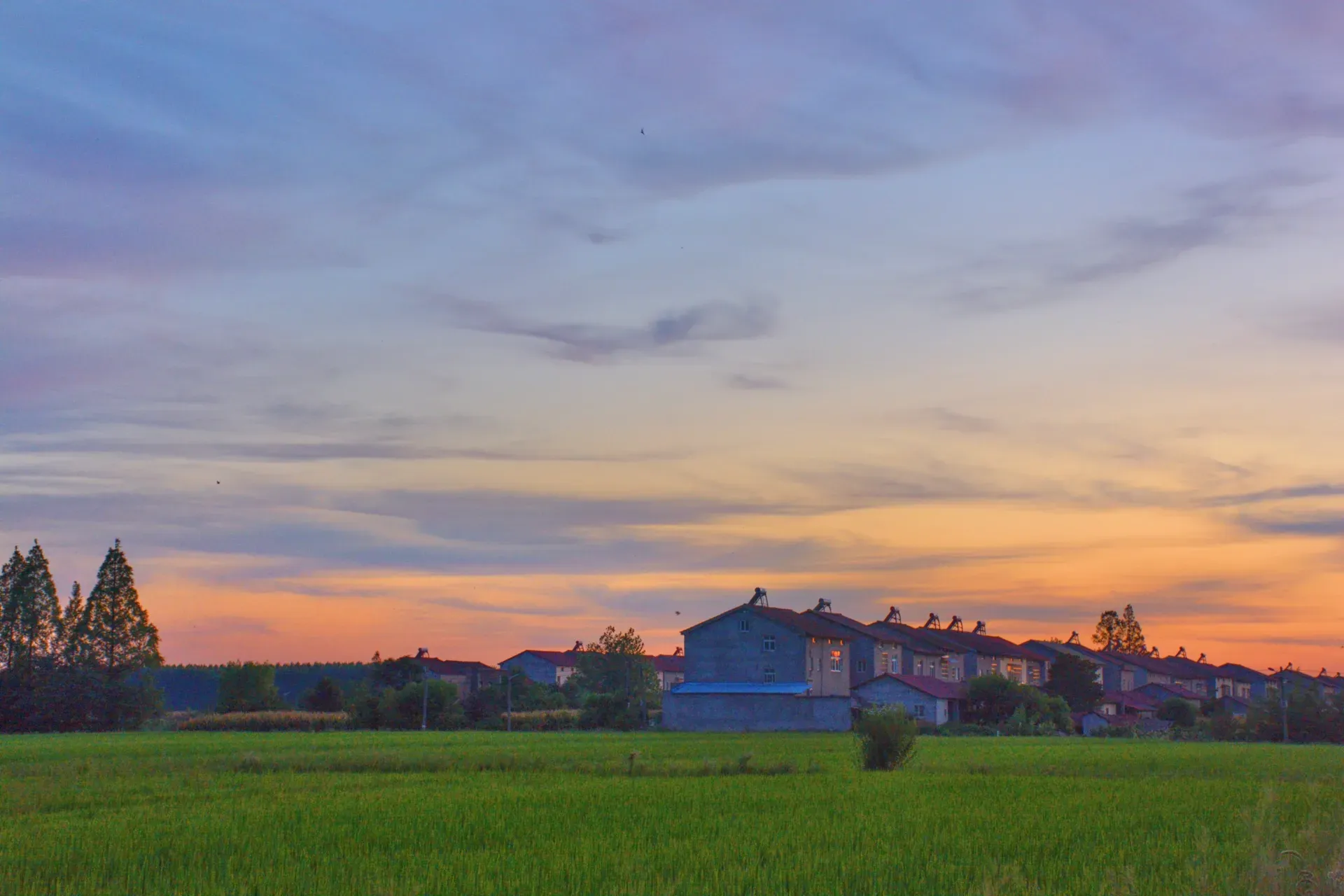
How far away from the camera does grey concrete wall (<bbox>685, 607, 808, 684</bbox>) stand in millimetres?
86438

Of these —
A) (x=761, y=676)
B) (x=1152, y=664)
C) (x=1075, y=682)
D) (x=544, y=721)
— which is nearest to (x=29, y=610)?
(x=544, y=721)

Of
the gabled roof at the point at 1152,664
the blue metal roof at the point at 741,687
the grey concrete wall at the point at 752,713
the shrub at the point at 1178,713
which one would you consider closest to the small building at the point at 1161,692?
the gabled roof at the point at 1152,664

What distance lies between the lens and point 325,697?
104m

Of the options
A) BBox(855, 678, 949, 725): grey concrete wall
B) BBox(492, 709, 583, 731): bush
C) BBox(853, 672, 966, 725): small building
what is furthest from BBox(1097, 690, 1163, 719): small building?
BBox(492, 709, 583, 731): bush

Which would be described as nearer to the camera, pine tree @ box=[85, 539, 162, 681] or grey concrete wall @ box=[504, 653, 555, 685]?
pine tree @ box=[85, 539, 162, 681]

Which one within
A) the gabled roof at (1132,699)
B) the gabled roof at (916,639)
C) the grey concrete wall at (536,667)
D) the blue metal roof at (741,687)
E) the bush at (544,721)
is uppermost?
the gabled roof at (916,639)

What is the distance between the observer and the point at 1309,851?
16.9 m

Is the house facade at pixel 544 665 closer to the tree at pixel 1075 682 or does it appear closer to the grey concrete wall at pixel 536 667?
the grey concrete wall at pixel 536 667

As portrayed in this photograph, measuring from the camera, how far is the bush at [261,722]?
254ft

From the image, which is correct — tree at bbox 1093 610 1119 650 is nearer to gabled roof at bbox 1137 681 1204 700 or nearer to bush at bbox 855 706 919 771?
gabled roof at bbox 1137 681 1204 700

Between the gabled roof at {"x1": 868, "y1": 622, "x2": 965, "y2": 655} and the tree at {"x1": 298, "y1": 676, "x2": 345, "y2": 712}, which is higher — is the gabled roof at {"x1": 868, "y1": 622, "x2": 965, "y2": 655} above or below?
above

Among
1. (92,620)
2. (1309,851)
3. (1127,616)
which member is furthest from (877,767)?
(1127,616)

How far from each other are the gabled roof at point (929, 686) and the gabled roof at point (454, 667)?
65911 millimetres

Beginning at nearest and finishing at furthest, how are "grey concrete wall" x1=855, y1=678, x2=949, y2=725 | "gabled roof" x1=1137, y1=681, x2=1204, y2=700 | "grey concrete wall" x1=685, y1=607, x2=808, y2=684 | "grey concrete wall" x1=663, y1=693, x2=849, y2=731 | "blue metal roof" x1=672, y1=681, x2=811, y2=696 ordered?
"grey concrete wall" x1=663, y1=693, x2=849, y2=731
"blue metal roof" x1=672, y1=681, x2=811, y2=696
"grey concrete wall" x1=685, y1=607, x2=808, y2=684
"grey concrete wall" x1=855, y1=678, x2=949, y2=725
"gabled roof" x1=1137, y1=681, x2=1204, y2=700
